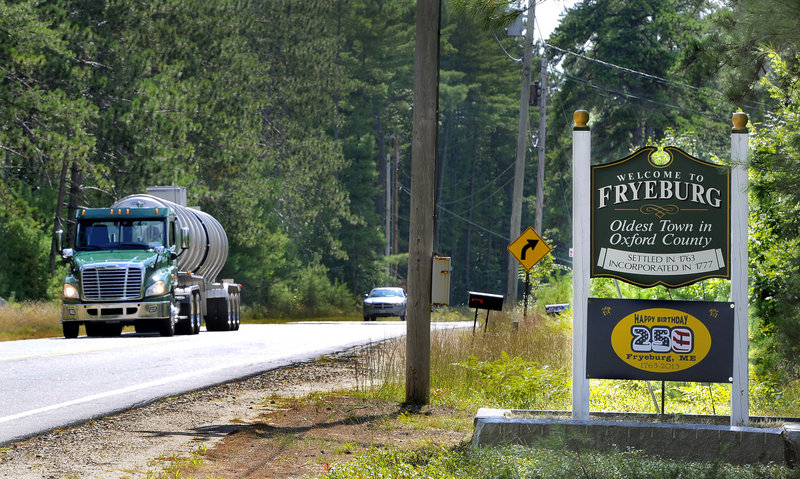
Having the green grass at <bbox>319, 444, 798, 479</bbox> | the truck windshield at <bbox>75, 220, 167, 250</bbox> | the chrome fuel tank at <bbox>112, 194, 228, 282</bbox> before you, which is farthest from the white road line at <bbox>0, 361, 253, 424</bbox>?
the chrome fuel tank at <bbox>112, 194, 228, 282</bbox>

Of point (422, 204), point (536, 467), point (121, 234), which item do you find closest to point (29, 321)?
point (121, 234)

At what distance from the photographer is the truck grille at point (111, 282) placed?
23500 mm

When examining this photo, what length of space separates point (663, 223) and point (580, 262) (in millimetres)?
761

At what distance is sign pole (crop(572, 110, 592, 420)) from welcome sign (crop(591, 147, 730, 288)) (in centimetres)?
14

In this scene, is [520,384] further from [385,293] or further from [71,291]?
[385,293]

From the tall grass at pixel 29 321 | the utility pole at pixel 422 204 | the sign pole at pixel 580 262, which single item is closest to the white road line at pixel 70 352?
the tall grass at pixel 29 321

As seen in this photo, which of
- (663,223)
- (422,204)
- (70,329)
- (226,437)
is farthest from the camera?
(70,329)

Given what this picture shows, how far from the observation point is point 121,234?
2430cm

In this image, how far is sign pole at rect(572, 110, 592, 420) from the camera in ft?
27.9

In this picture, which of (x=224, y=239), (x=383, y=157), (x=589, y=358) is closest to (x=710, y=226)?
(x=589, y=358)

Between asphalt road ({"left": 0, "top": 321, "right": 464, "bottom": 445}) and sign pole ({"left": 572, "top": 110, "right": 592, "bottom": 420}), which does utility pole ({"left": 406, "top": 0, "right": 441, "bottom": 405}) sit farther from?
asphalt road ({"left": 0, "top": 321, "right": 464, "bottom": 445})

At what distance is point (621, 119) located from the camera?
5194cm

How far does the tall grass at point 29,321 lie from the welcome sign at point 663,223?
1969 cm

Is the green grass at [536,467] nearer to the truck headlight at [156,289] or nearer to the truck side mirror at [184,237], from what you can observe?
the truck headlight at [156,289]
